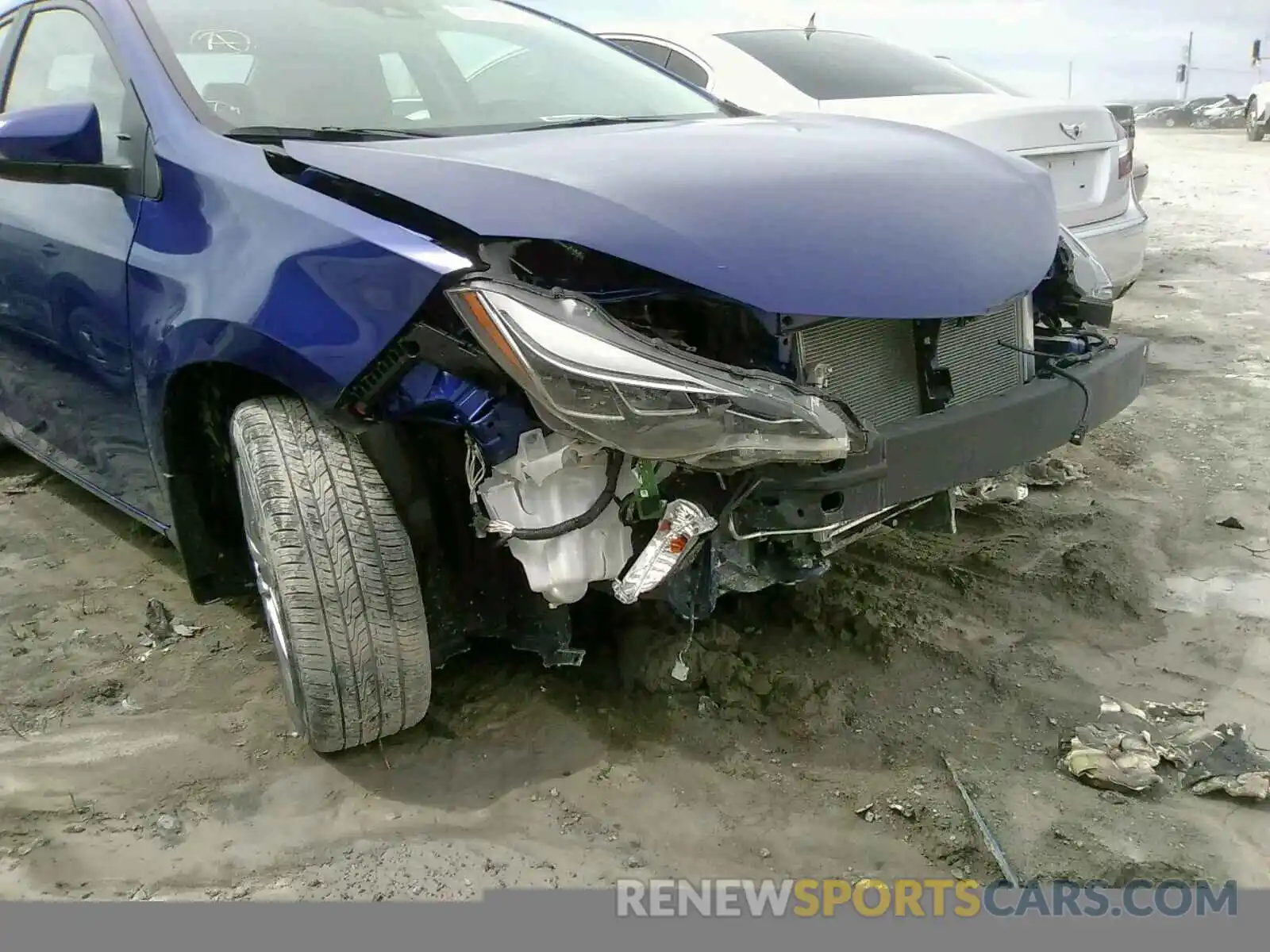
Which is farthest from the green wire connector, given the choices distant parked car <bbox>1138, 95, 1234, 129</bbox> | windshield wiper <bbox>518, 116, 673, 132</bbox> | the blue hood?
distant parked car <bbox>1138, 95, 1234, 129</bbox>

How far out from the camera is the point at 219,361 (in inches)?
79.9

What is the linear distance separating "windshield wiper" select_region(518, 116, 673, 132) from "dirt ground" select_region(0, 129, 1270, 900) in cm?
122

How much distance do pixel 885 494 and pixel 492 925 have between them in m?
1.03

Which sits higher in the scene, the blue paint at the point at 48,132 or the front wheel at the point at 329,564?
the blue paint at the point at 48,132

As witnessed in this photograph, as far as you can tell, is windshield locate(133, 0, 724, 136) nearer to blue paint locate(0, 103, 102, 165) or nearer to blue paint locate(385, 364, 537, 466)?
blue paint locate(0, 103, 102, 165)

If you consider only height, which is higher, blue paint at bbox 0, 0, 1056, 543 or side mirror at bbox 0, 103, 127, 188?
side mirror at bbox 0, 103, 127, 188

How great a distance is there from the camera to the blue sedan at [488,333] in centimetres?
172

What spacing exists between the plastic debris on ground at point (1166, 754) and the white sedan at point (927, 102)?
2223 mm

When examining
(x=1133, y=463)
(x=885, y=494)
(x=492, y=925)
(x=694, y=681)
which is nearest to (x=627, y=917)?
(x=492, y=925)

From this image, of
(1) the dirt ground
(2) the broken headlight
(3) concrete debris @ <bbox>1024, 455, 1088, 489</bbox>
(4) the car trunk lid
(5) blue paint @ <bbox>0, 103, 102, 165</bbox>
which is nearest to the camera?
(2) the broken headlight

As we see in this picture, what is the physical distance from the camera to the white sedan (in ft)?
13.8

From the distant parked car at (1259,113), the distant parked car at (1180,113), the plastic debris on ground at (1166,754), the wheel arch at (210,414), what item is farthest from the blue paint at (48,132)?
the distant parked car at (1180,113)

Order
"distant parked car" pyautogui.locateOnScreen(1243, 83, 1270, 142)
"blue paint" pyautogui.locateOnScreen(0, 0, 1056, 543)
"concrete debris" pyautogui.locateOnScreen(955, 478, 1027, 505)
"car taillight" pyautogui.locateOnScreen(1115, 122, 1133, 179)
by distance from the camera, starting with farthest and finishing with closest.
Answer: "distant parked car" pyautogui.locateOnScreen(1243, 83, 1270, 142) < "car taillight" pyautogui.locateOnScreen(1115, 122, 1133, 179) < "concrete debris" pyautogui.locateOnScreen(955, 478, 1027, 505) < "blue paint" pyautogui.locateOnScreen(0, 0, 1056, 543)

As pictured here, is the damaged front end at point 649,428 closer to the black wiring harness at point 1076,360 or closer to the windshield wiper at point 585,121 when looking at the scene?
the black wiring harness at point 1076,360
